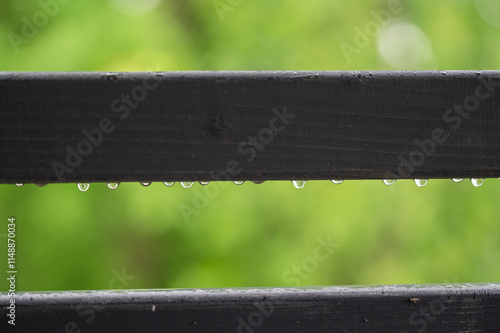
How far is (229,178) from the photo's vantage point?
1.84 feet

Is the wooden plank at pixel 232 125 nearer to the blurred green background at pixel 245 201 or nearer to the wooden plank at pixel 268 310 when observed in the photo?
the wooden plank at pixel 268 310

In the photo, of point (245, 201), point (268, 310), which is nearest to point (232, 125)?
point (268, 310)

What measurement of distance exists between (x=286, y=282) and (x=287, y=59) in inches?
41.2

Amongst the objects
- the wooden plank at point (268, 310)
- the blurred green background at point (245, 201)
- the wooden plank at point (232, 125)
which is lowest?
the blurred green background at point (245, 201)

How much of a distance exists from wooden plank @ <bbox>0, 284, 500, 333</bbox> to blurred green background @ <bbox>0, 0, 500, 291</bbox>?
6.56ft

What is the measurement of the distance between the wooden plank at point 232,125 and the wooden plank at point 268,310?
0.39 feet

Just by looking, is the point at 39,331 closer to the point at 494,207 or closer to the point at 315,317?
the point at 315,317

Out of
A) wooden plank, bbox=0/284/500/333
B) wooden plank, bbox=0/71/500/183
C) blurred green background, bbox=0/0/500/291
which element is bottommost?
blurred green background, bbox=0/0/500/291

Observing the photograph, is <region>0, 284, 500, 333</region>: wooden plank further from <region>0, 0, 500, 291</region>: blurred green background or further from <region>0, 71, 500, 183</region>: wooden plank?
<region>0, 0, 500, 291</region>: blurred green background

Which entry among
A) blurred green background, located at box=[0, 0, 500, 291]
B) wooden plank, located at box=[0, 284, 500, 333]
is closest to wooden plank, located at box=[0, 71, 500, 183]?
wooden plank, located at box=[0, 284, 500, 333]

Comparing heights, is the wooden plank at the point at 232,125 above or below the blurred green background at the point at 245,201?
above

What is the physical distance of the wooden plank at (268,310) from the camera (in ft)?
1.86

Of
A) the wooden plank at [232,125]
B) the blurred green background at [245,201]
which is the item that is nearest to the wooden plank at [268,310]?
the wooden plank at [232,125]

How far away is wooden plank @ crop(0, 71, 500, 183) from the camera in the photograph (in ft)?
1.79
